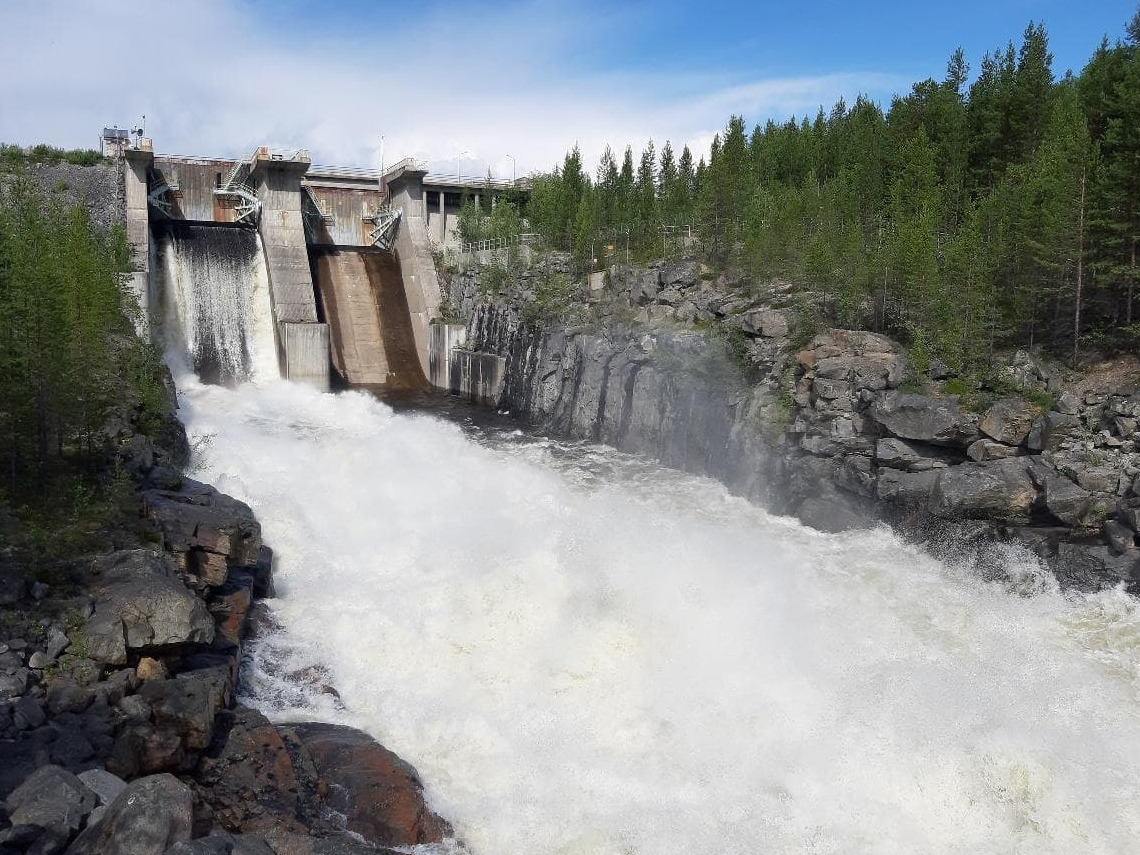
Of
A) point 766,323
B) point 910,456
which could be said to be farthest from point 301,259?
point 910,456

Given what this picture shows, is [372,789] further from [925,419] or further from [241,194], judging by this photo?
[241,194]

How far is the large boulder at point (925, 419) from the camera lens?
25125 millimetres

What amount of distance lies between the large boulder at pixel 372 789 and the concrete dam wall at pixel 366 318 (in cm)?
3302

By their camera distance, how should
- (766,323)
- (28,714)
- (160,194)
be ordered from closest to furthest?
1. (28,714)
2. (766,323)
3. (160,194)

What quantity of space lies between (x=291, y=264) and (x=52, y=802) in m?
38.8

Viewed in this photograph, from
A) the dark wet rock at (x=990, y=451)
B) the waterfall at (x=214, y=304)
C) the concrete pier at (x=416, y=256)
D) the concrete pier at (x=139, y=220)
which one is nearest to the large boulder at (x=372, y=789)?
the dark wet rock at (x=990, y=451)

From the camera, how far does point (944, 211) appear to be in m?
44.0

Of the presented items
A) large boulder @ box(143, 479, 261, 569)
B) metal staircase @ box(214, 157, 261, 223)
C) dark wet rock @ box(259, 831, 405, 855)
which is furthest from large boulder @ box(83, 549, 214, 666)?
metal staircase @ box(214, 157, 261, 223)

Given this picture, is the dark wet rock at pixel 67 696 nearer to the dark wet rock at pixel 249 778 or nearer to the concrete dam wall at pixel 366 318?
the dark wet rock at pixel 249 778

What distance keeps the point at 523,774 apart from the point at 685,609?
6913 millimetres

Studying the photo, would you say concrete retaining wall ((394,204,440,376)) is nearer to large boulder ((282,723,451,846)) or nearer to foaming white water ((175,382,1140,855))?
foaming white water ((175,382,1140,855))

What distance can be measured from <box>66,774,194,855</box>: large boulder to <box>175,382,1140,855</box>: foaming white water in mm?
4752

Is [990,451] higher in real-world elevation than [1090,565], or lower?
higher

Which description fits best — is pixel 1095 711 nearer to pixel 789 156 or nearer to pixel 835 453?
→ pixel 835 453
